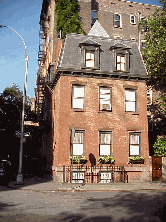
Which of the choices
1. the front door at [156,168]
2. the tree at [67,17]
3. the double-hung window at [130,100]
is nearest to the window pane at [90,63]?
the double-hung window at [130,100]

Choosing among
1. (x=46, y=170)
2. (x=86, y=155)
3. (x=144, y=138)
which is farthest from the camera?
(x=46, y=170)

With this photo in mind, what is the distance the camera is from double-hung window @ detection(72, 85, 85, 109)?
2195 centimetres

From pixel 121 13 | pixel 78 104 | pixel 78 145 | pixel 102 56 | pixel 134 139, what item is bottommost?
pixel 78 145

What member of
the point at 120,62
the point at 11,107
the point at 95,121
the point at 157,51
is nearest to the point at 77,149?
the point at 95,121

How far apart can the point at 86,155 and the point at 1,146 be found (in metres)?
20.8

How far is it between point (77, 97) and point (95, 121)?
7.94 feet

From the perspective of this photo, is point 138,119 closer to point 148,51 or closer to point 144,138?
point 144,138

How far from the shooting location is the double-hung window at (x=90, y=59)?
2296cm

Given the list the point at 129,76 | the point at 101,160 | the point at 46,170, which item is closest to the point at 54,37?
the point at 129,76

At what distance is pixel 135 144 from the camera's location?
2258 cm

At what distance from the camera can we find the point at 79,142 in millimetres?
21328

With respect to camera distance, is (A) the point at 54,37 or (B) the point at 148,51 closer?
(B) the point at 148,51

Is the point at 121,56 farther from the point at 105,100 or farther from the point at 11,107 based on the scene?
the point at 11,107

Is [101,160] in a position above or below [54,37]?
below
